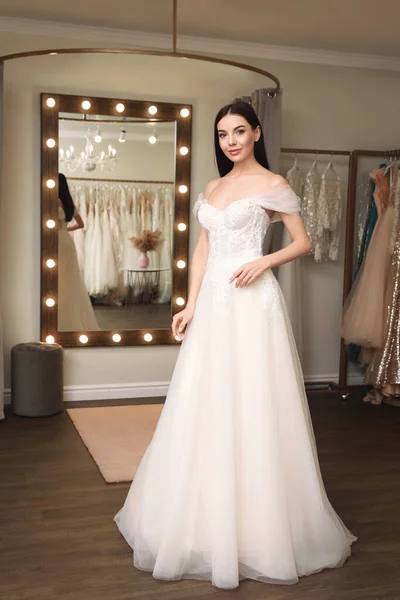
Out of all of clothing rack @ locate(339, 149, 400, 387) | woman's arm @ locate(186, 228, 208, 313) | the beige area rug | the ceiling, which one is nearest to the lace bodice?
woman's arm @ locate(186, 228, 208, 313)

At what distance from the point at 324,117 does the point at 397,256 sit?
47.9 inches

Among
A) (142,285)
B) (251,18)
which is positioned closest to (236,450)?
(142,285)

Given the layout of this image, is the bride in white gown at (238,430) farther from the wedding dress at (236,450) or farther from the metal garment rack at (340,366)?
the metal garment rack at (340,366)

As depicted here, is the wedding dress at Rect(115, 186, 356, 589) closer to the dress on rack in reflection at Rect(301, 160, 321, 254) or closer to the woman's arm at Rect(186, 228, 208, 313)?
the woman's arm at Rect(186, 228, 208, 313)

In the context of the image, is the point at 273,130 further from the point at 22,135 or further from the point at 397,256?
the point at 22,135

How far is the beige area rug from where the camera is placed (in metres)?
3.65

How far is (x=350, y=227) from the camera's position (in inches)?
216

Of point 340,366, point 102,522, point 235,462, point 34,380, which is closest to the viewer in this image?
point 235,462

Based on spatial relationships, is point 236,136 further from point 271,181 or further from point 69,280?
point 69,280

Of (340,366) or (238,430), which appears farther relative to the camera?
(340,366)

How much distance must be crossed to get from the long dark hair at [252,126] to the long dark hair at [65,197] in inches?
87.4

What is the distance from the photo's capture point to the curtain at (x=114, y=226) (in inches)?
193

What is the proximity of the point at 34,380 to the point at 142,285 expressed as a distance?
1.03 meters

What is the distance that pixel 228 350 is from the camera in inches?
102
